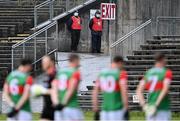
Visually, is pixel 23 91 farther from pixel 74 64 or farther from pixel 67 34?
pixel 67 34

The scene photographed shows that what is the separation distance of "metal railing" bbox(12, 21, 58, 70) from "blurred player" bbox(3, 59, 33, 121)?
66.5 feet

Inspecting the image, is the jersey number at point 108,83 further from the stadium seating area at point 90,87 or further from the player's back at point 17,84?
the stadium seating area at point 90,87

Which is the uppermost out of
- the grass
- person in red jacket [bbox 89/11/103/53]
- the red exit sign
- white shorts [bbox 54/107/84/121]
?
the red exit sign

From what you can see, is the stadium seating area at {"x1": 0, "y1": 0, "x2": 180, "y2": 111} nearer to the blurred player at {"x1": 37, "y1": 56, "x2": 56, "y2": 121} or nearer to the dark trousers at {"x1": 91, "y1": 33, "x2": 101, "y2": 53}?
the dark trousers at {"x1": 91, "y1": 33, "x2": 101, "y2": 53}

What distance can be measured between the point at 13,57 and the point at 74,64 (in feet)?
69.6

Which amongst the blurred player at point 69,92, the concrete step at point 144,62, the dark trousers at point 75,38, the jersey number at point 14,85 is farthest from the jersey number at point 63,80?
the dark trousers at point 75,38

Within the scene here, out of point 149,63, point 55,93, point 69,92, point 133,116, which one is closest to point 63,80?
point 69,92

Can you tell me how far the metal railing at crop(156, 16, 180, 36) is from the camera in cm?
4131

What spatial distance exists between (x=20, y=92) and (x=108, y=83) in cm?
203

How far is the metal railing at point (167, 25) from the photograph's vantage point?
41.3m

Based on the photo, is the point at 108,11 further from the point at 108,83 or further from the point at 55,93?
the point at 108,83

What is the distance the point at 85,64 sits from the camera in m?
41.8

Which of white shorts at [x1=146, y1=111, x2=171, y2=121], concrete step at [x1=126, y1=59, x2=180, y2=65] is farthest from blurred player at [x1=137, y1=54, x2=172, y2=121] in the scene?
concrete step at [x1=126, y1=59, x2=180, y2=65]

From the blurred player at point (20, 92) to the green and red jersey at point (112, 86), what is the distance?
1641 millimetres
